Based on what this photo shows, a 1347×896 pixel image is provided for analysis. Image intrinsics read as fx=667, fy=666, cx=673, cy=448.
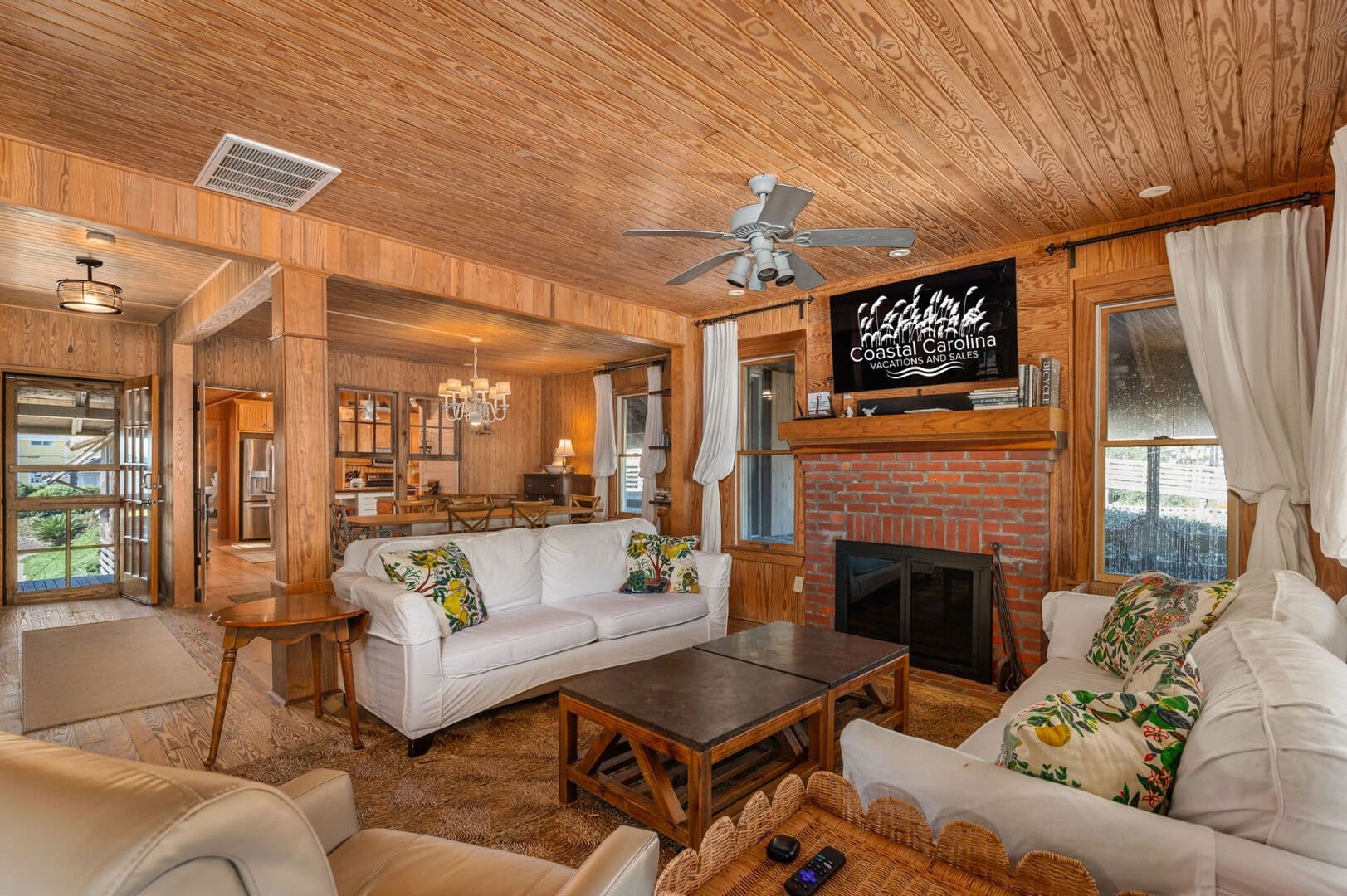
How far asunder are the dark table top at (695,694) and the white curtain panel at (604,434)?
5289 mm

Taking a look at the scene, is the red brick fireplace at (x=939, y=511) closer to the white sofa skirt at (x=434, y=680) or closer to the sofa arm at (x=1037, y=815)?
the white sofa skirt at (x=434, y=680)

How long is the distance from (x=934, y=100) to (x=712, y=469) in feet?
11.7

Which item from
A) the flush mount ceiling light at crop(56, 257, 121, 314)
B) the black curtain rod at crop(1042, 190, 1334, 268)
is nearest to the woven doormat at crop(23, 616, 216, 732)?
the flush mount ceiling light at crop(56, 257, 121, 314)

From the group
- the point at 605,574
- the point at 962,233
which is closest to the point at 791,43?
the point at 962,233

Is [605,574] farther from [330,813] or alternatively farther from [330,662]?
[330,813]

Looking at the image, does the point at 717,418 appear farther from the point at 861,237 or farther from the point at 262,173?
the point at 262,173

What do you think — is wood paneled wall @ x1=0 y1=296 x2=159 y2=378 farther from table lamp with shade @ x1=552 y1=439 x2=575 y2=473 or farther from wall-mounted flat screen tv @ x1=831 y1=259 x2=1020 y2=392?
wall-mounted flat screen tv @ x1=831 y1=259 x2=1020 y2=392

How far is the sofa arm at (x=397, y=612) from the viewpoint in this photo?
2902mm

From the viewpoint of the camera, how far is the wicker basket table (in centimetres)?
110

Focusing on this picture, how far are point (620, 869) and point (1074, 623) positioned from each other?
2568 millimetres

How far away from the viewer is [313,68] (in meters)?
2.24

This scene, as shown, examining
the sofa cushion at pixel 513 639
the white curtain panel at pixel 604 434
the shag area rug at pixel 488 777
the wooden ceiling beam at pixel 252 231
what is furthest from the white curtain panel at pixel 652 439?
the shag area rug at pixel 488 777

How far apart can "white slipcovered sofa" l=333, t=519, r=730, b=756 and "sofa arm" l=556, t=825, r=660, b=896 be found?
1.93 metres

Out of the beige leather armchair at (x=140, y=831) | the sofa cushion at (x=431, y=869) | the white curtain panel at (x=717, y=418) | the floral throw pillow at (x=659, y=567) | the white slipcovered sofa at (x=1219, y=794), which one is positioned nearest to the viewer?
the beige leather armchair at (x=140, y=831)
